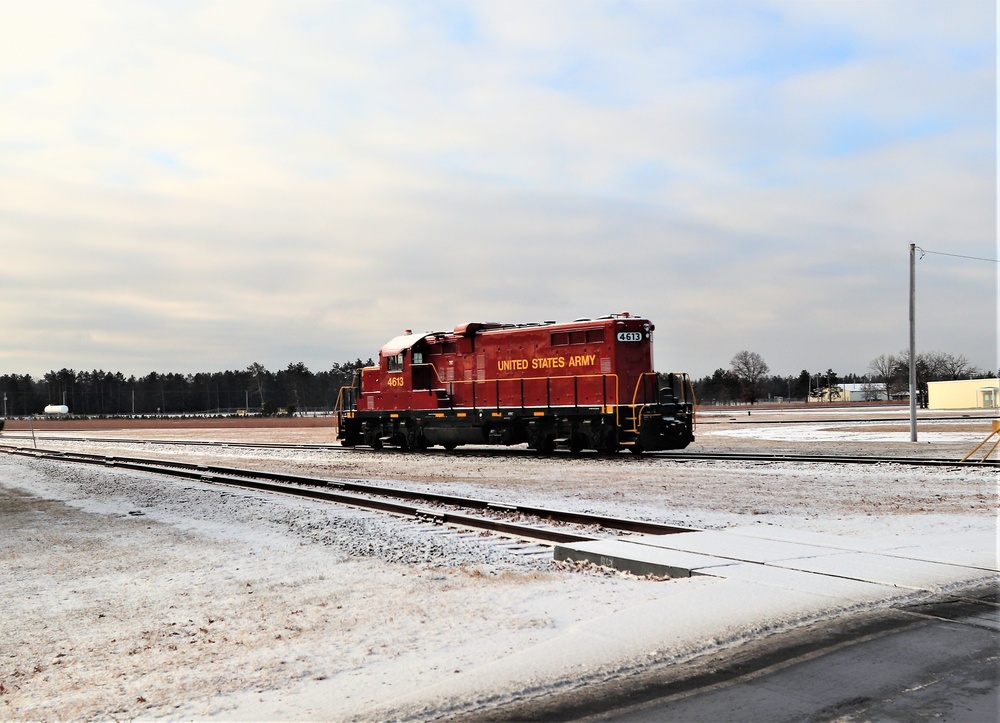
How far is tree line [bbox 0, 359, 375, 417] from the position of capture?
182 meters

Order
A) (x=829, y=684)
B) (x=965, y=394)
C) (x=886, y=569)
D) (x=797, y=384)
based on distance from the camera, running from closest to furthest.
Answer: (x=829, y=684), (x=886, y=569), (x=965, y=394), (x=797, y=384)

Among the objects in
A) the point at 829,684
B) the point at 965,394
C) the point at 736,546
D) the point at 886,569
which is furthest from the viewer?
the point at 965,394

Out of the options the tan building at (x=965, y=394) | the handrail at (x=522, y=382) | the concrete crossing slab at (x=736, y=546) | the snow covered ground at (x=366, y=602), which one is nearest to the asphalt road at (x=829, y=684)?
the snow covered ground at (x=366, y=602)

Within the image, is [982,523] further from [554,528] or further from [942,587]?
[554,528]

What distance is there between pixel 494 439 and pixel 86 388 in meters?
192

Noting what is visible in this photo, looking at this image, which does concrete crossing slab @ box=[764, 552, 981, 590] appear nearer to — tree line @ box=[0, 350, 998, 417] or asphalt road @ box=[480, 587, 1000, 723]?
asphalt road @ box=[480, 587, 1000, 723]

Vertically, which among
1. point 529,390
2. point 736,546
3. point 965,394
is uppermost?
point 529,390

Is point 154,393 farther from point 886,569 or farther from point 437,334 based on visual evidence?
point 886,569

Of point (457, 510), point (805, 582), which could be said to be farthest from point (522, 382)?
point (805, 582)

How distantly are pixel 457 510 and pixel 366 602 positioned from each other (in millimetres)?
6180

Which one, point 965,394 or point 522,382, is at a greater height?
point 522,382

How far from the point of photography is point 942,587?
746 cm

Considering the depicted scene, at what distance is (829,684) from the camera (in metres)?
5.03

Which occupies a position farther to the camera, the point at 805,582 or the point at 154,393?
the point at 154,393
